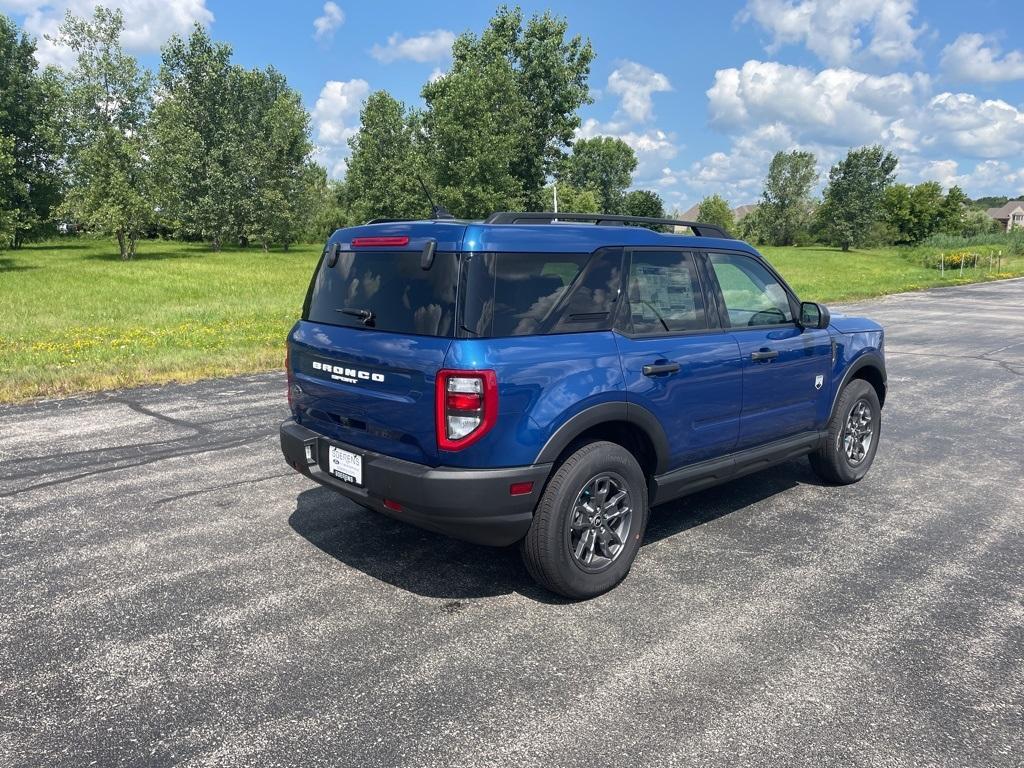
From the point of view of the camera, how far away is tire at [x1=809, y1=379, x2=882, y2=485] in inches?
213

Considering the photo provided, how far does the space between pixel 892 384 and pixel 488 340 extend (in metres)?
8.02

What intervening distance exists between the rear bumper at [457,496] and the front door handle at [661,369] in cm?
81

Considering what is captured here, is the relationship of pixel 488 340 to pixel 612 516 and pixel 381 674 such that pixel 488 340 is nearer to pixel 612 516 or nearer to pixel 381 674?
pixel 612 516

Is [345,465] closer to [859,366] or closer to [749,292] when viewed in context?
[749,292]

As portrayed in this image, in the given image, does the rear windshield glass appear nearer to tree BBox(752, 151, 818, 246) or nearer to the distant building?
tree BBox(752, 151, 818, 246)

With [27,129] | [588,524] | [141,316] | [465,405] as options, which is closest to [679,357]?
[588,524]

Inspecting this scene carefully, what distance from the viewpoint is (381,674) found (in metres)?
3.08

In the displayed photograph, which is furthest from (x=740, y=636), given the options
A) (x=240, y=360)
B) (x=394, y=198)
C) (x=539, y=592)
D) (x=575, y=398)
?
(x=394, y=198)

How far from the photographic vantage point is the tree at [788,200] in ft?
318

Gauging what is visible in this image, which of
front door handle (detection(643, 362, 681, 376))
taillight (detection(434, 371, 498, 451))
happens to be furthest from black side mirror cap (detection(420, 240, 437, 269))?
front door handle (detection(643, 362, 681, 376))

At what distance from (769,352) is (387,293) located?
8.02 ft

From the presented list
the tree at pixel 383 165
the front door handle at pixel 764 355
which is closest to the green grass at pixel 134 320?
the front door handle at pixel 764 355

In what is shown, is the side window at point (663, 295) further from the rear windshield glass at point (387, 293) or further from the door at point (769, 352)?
the rear windshield glass at point (387, 293)

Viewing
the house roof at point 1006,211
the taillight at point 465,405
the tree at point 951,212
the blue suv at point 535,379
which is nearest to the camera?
the taillight at point 465,405
